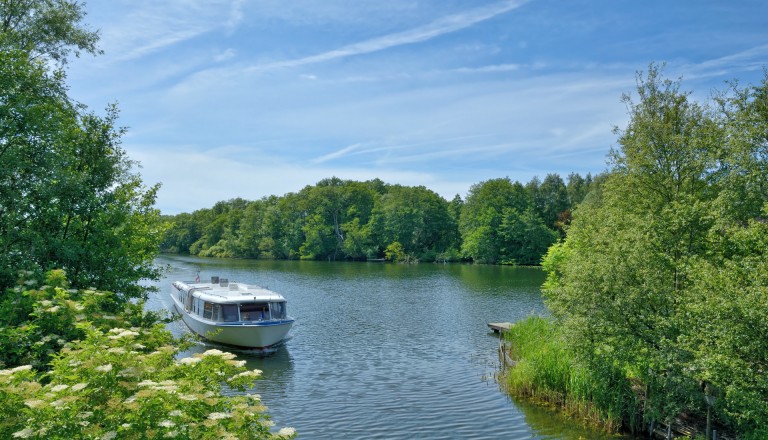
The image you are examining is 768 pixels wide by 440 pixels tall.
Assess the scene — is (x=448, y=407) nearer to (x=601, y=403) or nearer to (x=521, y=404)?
(x=521, y=404)

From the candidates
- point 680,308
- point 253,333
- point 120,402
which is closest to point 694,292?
point 680,308

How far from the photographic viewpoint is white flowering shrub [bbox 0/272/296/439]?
6.16 metres

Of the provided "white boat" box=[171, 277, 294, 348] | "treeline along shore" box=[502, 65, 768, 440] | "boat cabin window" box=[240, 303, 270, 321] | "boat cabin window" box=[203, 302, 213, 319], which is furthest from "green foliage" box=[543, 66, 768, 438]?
"boat cabin window" box=[203, 302, 213, 319]

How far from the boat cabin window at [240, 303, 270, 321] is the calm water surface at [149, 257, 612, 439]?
2200 mm

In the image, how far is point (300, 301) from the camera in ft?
170

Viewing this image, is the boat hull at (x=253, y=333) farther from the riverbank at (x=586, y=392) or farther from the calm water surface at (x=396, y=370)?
the riverbank at (x=586, y=392)

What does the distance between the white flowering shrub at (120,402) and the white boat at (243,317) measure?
21.5m

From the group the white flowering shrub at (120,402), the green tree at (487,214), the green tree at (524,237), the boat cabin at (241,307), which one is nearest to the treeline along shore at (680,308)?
the white flowering shrub at (120,402)

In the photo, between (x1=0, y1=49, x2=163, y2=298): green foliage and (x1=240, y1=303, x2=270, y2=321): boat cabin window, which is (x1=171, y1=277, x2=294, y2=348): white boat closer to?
(x1=240, y1=303, x2=270, y2=321): boat cabin window

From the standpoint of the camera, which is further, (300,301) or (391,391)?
(300,301)

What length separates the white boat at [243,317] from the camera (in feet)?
98.2

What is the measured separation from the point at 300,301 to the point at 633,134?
3537cm

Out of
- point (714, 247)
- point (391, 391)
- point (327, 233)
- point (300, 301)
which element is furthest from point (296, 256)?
point (714, 247)

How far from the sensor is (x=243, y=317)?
31.3m
